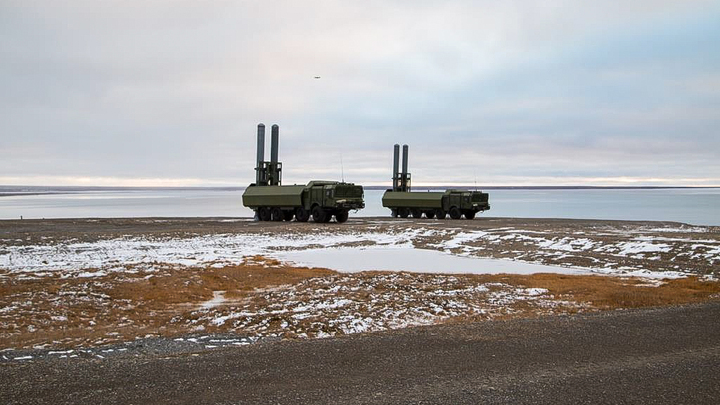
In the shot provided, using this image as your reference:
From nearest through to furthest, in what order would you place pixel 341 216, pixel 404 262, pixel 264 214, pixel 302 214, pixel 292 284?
pixel 292 284 → pixel 404 262 → pixel 341 216 → pixel 302 214 → pixel 264 214

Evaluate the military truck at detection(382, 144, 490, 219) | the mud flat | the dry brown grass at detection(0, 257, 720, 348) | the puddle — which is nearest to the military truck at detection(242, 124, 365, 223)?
the military truck at detection(382, 144, 490, 219)

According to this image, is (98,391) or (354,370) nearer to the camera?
(98,391)

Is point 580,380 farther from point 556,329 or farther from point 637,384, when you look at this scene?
point 556,329

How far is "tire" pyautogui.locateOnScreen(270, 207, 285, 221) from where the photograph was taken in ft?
144

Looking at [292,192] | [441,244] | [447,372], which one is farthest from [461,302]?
[292,192]

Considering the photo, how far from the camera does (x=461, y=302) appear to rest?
1218 centimetres

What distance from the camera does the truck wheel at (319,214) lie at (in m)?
41.1

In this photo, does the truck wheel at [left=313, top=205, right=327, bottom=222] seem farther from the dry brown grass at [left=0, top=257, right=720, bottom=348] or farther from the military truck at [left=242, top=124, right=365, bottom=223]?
the dry brown grass at [left=0, top=257, right=720, bottom=348]

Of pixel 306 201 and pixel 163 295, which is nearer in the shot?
pixel 163 295

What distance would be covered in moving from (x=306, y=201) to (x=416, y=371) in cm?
3595

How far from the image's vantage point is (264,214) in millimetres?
45125

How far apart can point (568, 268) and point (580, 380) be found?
45.9 ft

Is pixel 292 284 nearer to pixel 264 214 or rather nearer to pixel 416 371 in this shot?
pixel 416 371

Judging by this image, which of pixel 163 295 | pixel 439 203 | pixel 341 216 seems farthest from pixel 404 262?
pixel 439 203
